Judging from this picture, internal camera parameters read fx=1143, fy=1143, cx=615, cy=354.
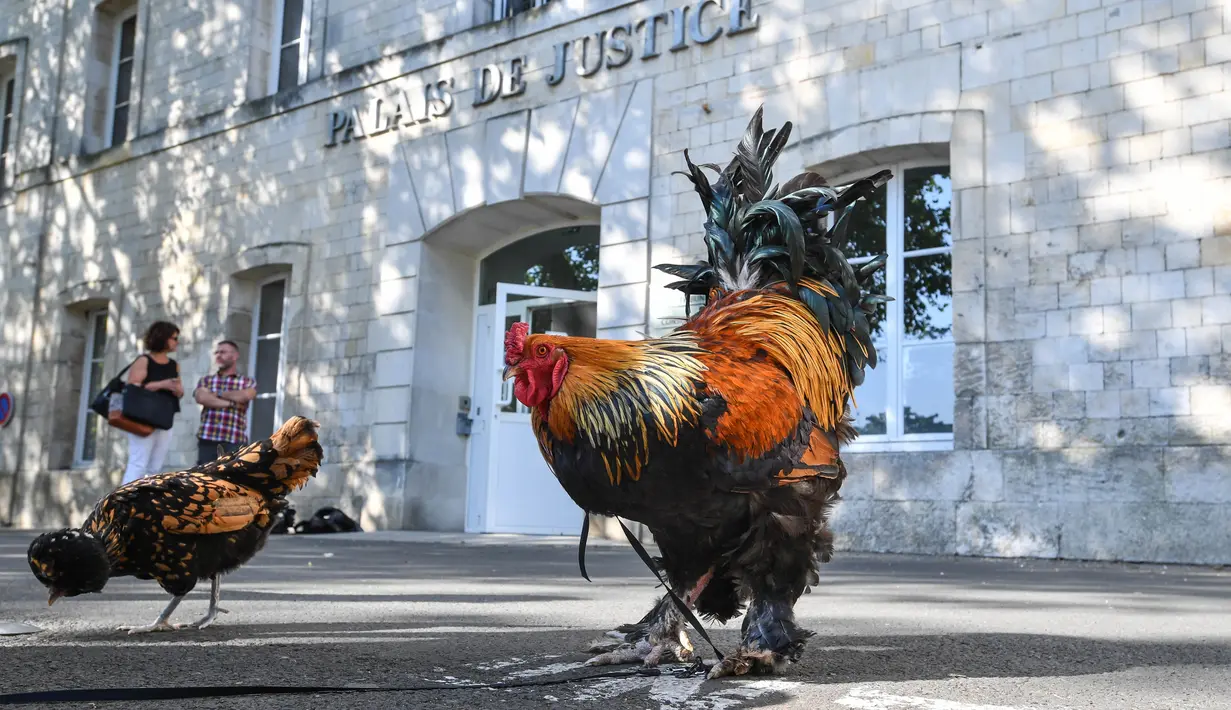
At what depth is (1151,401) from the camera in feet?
27.7

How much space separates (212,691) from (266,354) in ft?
40.5

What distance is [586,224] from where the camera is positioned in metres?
13.0

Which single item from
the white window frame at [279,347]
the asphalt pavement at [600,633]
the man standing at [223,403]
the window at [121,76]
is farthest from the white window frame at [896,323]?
the window at [121,76]

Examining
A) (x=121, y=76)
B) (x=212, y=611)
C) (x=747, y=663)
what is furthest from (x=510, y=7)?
(x=747, y=663)

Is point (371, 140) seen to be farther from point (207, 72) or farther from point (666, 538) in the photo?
point (666, 538)

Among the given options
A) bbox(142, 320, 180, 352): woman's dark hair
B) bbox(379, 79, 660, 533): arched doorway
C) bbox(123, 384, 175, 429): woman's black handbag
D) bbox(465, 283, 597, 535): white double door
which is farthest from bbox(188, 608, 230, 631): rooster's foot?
Result: bbox(465, 283, 597, 535): white double door

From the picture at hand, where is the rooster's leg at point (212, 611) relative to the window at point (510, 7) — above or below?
below

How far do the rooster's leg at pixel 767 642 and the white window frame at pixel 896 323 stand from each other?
6443 millimetres

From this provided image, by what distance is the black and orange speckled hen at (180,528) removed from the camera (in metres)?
4.25

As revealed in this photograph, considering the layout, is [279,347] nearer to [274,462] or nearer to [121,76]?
[121,76]

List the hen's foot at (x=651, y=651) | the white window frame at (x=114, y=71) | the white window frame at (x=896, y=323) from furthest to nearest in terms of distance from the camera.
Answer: the white window frame at (x=114, y=71), the white window frame at (x=896, y=323), the hen's foot at (x=651, y=651)

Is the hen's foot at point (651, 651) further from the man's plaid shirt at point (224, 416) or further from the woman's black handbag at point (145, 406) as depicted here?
the man's plaid shirt at point (224, 416)

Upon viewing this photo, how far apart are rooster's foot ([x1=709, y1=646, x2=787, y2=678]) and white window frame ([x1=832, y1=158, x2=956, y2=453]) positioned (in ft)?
21.3

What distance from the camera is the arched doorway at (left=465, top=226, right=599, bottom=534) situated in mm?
12391
